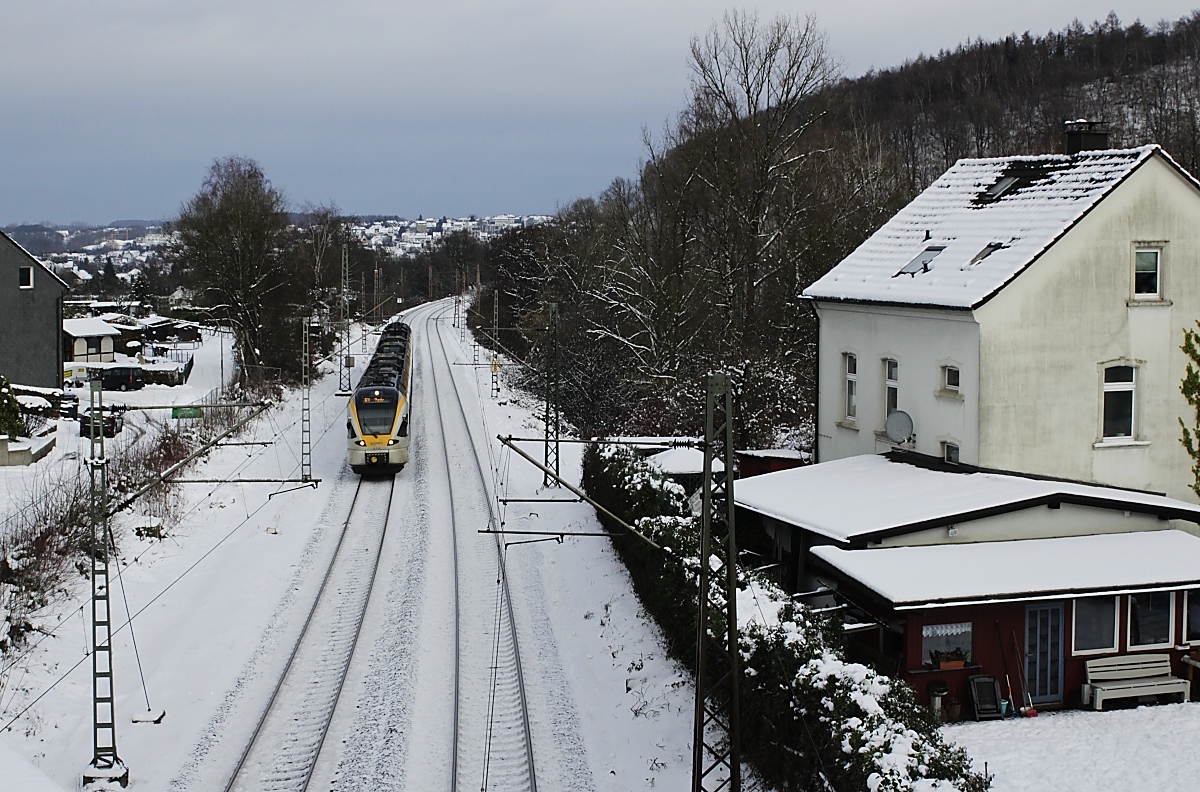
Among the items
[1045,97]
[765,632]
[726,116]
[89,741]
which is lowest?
[89,741]

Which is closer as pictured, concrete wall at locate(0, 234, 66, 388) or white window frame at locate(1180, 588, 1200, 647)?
white window frame at locate(1180, 588, 1200, 647)

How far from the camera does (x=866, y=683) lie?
1116 centimetres

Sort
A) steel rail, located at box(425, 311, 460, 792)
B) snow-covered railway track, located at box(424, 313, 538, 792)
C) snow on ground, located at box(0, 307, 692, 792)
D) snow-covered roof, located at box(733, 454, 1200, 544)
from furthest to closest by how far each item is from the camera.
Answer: snow-covered roof, located at box(733, 454, 1200, 544)
snow on ground, located at box(0, 307, 692, 792)
snow-covered railway track, located at box(424, 313, 538, 792)
steel rail, located at box(425, 311, 460, 792)

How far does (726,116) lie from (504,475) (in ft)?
51.7

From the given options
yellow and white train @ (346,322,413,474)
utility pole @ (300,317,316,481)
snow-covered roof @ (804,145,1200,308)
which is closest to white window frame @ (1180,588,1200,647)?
snow-covered roof @ (804,145,1200,308)

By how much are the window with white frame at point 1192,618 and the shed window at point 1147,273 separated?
610cm

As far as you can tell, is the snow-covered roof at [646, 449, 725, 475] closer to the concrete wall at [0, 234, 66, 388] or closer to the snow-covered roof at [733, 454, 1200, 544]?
the snow-covered roof at [733, 454, 1200, 544]

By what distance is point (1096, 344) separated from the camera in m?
18.9

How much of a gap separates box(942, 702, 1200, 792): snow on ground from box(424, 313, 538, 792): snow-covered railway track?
5365mm

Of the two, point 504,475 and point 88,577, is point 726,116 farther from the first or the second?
point 88,577

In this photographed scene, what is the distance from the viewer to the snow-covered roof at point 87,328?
186ft

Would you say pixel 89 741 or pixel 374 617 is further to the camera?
pixel 374 617

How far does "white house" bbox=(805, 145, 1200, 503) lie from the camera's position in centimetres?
1834

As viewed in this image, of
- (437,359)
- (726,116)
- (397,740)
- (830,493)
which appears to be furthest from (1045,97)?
(397,740)
